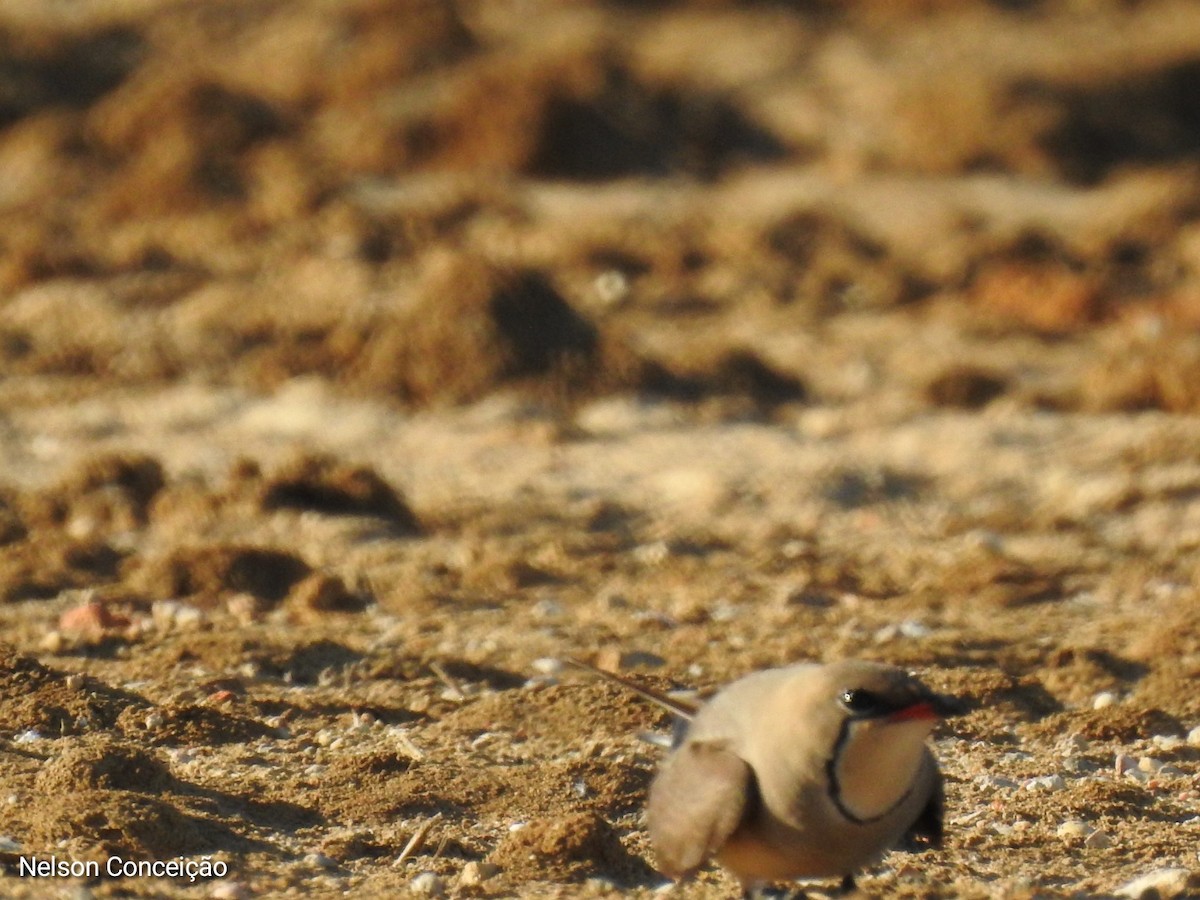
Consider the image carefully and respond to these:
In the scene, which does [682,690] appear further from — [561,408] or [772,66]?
[772,66]

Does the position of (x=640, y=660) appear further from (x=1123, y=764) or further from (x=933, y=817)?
(x=933, y=817)

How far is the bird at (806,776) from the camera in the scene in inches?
125

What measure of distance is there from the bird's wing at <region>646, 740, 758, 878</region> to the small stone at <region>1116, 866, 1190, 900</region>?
2.90 ft

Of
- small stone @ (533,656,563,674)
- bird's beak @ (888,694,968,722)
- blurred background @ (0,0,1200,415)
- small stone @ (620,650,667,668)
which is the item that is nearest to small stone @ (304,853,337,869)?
bird's beak @ (888,694,968,722)

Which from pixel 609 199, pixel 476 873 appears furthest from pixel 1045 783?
pixel 609 199

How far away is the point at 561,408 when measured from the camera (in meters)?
8.71

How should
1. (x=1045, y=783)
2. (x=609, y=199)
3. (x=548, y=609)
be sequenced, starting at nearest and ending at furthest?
(x=1045, y=783)
(x=548, y=609)
(x=609, y=199)

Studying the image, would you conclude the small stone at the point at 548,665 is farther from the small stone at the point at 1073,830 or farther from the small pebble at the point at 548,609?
the small stone at the point at 1073,830

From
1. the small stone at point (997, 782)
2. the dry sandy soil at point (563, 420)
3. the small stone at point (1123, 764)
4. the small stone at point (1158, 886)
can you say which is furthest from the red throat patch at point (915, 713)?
the small stone at point (1123, 764)

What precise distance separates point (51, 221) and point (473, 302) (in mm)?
4457

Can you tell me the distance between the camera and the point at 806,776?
3.21m

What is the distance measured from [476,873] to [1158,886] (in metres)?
1.33

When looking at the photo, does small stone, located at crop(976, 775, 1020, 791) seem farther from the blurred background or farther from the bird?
the blurred background

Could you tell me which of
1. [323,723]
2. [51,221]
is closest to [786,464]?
[323,723]
